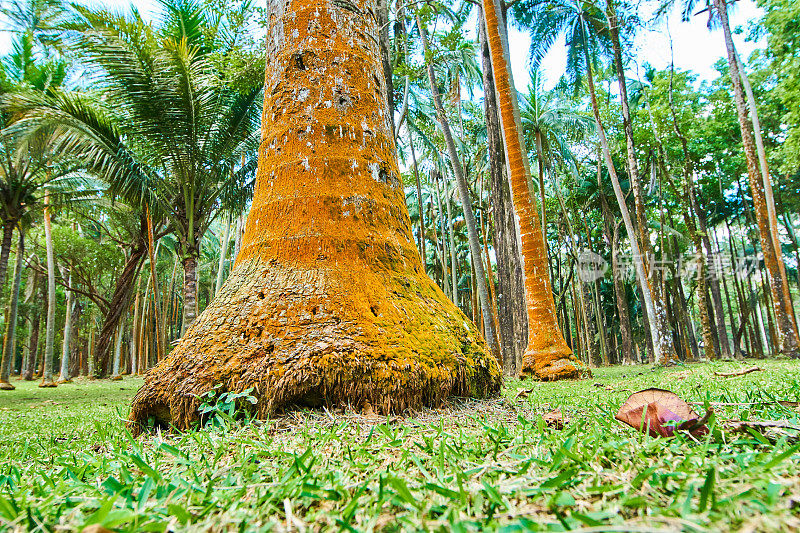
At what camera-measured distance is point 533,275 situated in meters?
6.32

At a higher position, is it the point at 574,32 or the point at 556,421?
the point at 574,32

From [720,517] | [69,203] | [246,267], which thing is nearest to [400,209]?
[246,267]

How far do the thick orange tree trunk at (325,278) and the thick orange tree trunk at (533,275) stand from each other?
4014 mm

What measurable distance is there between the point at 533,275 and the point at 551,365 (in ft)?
4.38

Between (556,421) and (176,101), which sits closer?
(556,421)

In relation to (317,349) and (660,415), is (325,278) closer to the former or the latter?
(317,349)

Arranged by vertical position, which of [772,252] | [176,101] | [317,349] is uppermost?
[176,101]

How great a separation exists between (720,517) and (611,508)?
0.15m

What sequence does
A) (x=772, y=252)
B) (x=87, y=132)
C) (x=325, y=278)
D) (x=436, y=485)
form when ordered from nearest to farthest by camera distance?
(x=436, y=485) < (x=325, y=278) < (x=87, y=132) < (x=772, y=252)

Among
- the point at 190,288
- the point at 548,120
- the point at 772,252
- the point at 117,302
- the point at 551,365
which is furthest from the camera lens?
the point at 548,120

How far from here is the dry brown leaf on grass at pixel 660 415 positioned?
1172 mm

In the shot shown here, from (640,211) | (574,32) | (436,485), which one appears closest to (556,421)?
(436,485)

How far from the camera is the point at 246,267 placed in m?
2.23

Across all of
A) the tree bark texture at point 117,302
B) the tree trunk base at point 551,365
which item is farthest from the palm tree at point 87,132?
the tree trunk base at point 551,365
